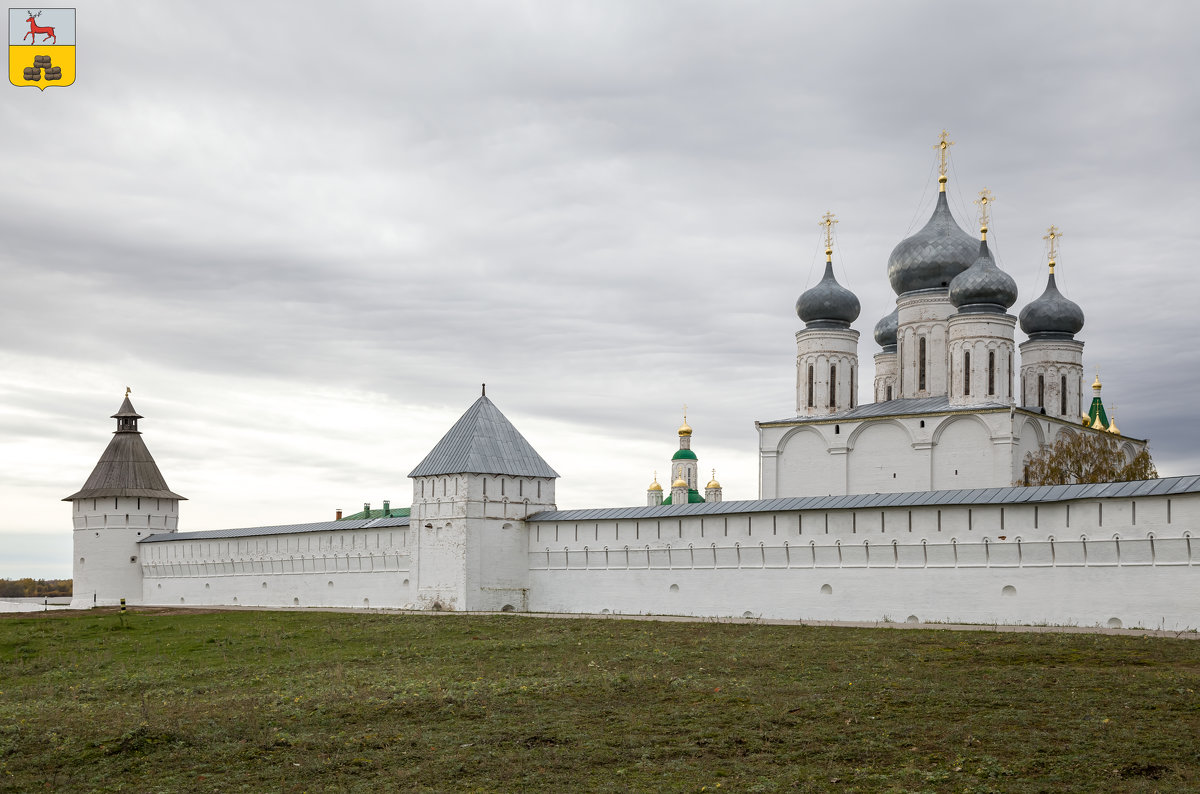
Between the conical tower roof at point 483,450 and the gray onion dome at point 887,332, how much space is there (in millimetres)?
15673

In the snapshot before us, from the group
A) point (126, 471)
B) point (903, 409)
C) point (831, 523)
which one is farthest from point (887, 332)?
point (126, 471)

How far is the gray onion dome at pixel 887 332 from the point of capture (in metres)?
43.0

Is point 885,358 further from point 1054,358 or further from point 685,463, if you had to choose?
point 685,463

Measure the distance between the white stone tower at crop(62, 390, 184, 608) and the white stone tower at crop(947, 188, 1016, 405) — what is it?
84.9 feet

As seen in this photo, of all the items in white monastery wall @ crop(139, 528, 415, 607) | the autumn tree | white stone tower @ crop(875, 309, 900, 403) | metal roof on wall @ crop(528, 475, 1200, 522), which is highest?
white stone tower @ crop(875, 309, 900, 403)

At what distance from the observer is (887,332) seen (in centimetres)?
4312

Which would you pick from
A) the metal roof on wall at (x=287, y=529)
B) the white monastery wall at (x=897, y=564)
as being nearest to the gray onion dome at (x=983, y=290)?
the white monastery wall at (x=897, y=564)

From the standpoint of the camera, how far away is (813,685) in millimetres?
12875

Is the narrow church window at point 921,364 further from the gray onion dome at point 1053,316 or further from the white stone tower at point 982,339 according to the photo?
the gray onion dome at point 1053,316

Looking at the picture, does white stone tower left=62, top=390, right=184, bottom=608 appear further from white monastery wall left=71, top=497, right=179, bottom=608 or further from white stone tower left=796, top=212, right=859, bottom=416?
white stone tower left=796, top=212, right=859, bottom=416

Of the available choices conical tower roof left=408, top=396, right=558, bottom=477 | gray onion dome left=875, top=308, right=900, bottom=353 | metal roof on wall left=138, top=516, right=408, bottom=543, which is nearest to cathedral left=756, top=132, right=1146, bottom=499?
gray onion dome left=875, top=308, right=900, bottom=353

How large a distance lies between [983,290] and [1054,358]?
18.8 feet

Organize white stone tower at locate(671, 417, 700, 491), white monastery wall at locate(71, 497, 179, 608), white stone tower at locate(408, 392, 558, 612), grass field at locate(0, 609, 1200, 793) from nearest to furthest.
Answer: grass field at locate(0, 609, 1200, 793) < white stone tower at locate(408, 392, 558, 612) < white monastery wall at locate(71, 497, 179, 608) < white stone tower at locate(671, 417, 700, 491)

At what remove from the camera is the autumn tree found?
32500mm
